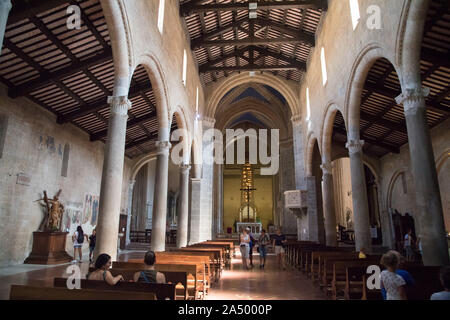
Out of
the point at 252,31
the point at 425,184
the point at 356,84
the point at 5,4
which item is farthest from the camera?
the point at 252,31

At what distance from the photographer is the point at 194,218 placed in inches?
720

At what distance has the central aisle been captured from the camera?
6.56 metres

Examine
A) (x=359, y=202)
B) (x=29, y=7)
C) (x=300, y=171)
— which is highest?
(x=29, y=7)

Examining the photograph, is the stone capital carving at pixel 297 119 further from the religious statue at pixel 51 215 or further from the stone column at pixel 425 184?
the religious statue at pixel 51 215

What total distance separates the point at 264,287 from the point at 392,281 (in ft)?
15.7

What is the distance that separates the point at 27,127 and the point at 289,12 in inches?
490

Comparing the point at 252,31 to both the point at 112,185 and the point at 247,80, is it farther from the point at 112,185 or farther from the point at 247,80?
the point at 112,185

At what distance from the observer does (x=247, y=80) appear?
2073 cm

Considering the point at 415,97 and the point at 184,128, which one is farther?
the point at 184,128

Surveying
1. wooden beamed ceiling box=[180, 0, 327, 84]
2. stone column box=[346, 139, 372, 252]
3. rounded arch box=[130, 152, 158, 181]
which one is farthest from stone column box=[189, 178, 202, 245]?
stone column box=[346, 139, 372, 252]

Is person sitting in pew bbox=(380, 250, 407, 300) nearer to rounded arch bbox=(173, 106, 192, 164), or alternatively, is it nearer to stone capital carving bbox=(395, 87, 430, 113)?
stone capital carving bbox=(395, 87, 430, 113)

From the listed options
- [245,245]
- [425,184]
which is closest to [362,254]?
[425,184]
